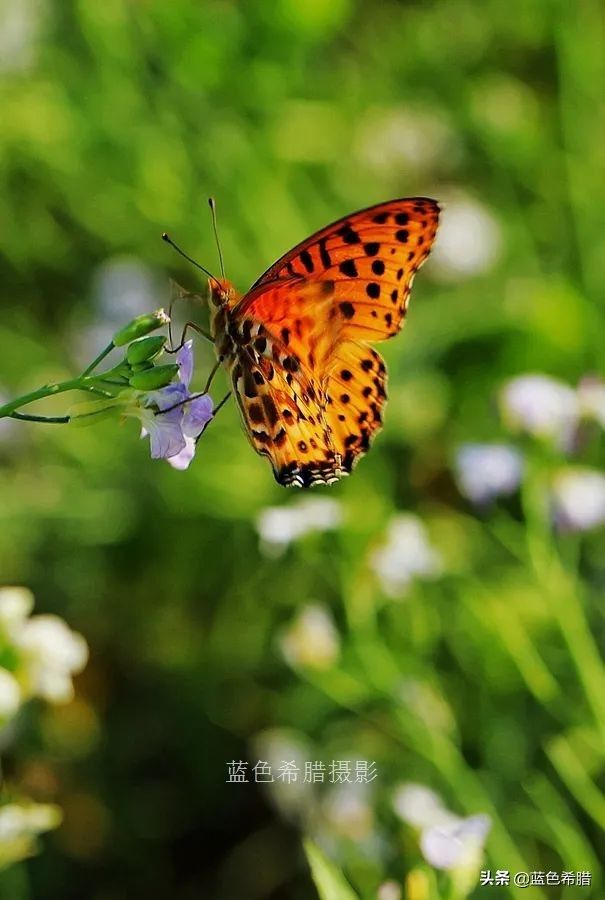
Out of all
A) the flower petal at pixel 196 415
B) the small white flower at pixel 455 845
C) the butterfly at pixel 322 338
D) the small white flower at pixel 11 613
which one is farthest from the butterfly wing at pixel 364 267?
the small white flower at pixel 455 845

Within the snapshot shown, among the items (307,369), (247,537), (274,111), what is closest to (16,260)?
(274,111)

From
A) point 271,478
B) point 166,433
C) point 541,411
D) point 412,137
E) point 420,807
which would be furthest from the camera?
point 412,137

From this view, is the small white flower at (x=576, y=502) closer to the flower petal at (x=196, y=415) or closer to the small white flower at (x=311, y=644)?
the small white flower at (x=311, y=644)

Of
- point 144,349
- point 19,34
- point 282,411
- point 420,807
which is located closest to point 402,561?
point 420,807

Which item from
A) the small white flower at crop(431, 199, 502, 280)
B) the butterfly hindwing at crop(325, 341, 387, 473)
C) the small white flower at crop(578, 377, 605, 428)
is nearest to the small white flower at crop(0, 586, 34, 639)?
the butterfly hindwing at crop(325, 341, 387, 473)

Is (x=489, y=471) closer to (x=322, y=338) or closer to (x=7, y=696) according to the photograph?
(x=322, y=338)
